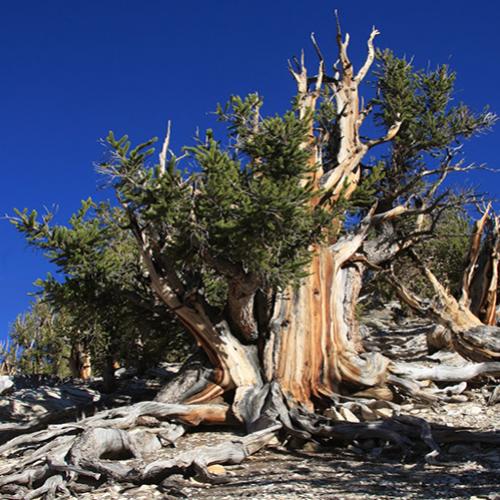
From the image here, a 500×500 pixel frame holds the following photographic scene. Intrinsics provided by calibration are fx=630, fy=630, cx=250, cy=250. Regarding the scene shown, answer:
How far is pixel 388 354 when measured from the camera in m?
10.6

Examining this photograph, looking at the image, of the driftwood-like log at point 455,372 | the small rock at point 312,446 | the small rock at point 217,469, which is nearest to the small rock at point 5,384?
the small rock at point 312,446

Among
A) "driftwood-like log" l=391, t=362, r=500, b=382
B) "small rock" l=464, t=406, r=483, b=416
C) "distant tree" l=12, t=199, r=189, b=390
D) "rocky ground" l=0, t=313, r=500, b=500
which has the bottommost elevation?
"rocky ground" l=0, t=313, r=500, b=500

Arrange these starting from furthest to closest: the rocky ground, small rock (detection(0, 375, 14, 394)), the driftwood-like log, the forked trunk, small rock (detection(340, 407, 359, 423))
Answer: small rock (detection(0, 375, 14, 394))
the driftwood-like log
the forked trunk
small rock (detection(340, 407, 359, 423))
the rocky ground

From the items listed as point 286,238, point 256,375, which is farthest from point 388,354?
point 286,238

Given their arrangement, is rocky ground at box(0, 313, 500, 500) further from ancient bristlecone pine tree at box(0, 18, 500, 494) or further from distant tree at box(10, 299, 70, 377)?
distant tree at box(10, 299, 70, 377)

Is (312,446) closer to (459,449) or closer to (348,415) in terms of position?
(348,415)

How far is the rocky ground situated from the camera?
4047mm

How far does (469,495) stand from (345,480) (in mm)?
1046

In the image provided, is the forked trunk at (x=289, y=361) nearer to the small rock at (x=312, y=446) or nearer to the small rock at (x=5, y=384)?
the small rock at (x=312, y=446)

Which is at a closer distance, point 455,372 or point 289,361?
point 289,361

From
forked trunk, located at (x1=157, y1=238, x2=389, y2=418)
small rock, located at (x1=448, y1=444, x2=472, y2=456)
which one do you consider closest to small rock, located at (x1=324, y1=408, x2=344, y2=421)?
forked trunk, located at (x1=157, y1=238, x2=389, y2=418)

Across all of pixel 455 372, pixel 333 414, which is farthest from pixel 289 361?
pixel 455 372

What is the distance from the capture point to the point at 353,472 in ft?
15.8

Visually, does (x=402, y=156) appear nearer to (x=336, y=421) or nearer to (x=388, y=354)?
(x=388, y=354)
